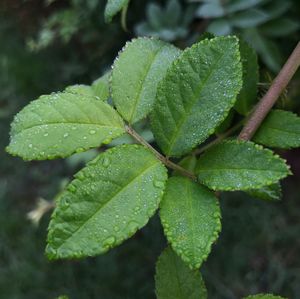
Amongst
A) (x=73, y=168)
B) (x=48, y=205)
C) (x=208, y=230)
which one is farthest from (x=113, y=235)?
(x=73, y=168)

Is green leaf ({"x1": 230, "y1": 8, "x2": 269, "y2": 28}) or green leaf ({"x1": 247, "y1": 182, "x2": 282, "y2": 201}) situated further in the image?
green leaf ({"x1": 230, "y1": 8, "x2": 269, "y2": 28})

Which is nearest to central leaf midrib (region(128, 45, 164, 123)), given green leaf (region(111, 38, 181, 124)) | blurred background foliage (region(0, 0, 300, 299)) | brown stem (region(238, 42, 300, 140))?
green leaf (region(111, 38, 181, 124))

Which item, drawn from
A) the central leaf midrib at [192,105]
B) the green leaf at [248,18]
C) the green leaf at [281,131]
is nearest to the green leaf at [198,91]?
the central leaf midrib at [192,105]

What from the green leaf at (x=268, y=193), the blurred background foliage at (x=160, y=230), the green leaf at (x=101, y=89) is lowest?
the blurred background foliage at (x=160, y=230)

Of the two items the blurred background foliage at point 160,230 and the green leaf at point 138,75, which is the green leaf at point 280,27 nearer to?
the blurred background foliage at point 160,230

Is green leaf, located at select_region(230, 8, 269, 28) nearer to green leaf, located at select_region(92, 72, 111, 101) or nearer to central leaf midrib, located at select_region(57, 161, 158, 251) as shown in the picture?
green leaf, located at select_region(92, 72, 111, 101)
